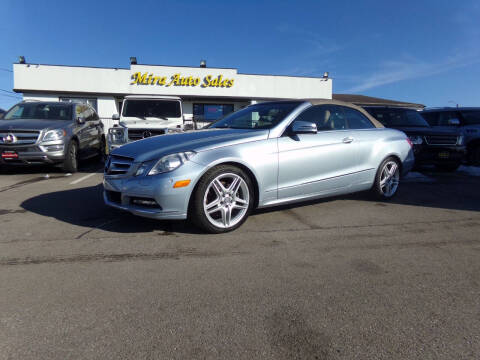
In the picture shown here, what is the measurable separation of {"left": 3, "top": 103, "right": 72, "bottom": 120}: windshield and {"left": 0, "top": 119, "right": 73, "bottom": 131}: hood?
1.32 ft

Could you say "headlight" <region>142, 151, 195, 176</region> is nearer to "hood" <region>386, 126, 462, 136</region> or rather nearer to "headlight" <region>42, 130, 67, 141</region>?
"headlight" <region>42, 130, 67, 141</region>

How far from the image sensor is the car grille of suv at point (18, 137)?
729 cm

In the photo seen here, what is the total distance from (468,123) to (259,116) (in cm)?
841

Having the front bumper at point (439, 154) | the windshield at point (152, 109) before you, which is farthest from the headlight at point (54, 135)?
the front bumper at point (439, 154)

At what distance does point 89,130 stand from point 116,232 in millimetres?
6370

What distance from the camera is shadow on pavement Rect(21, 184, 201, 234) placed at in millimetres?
3926

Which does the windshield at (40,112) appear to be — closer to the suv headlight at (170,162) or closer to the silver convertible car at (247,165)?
the silver convertible car at (247,165)

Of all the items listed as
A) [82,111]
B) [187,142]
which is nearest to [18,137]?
[82,111]

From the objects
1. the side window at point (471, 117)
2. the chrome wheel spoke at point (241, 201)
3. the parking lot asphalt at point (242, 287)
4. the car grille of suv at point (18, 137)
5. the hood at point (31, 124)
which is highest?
the side window at point (471, 117)

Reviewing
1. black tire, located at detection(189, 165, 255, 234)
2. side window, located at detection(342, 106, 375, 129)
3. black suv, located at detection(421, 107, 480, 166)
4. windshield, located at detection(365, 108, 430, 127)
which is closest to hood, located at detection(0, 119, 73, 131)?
black tire, located at detection(189, 165, 255, 234)

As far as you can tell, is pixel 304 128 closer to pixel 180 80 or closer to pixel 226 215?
pixel 226 215

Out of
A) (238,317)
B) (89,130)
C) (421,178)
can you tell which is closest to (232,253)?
(238,317)

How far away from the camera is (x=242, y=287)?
8.43 ft

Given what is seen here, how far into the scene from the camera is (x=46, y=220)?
4.23m
